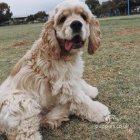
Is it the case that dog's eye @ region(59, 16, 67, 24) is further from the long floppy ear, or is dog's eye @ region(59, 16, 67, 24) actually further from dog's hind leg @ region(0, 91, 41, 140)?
dog's hind leg @ region(0, 91, 41, 140)

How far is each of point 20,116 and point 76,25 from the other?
112 cm

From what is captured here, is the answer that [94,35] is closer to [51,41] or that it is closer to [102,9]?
[51,41]

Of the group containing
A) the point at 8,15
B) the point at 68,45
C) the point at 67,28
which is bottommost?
the point at 8,15

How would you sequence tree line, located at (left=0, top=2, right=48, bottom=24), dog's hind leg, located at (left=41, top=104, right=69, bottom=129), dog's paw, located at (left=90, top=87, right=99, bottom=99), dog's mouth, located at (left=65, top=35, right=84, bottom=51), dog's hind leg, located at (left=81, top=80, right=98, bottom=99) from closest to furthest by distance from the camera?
dog's mouth, located at (left=65, top=35, right=84, bottom=51) < dog's hind leg, located at (left=41, top=104, right=69, bottom=129) < dog's hind leg, located at (left=81, top=80, right=98, bottom=99) < dog's paw, located at (left=90, top=87, right=99, bottom=99) < tree line, located at (left=0, top=2, right=48, bottom=24)

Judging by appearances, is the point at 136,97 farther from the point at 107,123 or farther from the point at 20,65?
the point at 20,65

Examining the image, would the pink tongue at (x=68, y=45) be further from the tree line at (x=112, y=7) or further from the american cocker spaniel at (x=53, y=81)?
the tree line at (x=112, y=7)

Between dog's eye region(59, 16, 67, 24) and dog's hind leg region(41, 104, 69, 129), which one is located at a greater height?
dog's eye region(59, 16, 67, 24)

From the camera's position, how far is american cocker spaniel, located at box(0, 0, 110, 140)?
4.56 metres

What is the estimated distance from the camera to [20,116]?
456 centimetres

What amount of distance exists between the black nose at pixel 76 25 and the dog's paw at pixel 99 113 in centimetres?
103

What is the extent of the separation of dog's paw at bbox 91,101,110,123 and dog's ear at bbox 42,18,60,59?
802 millimetres

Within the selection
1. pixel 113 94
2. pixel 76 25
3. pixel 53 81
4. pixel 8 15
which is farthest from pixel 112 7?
pixel 76 25

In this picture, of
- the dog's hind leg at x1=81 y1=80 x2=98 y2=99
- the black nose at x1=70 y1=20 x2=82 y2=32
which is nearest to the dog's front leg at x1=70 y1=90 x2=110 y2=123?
the dog's hind leg at x1=81 y1=80 x2=98 y2=99

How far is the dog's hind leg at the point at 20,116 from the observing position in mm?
4473
